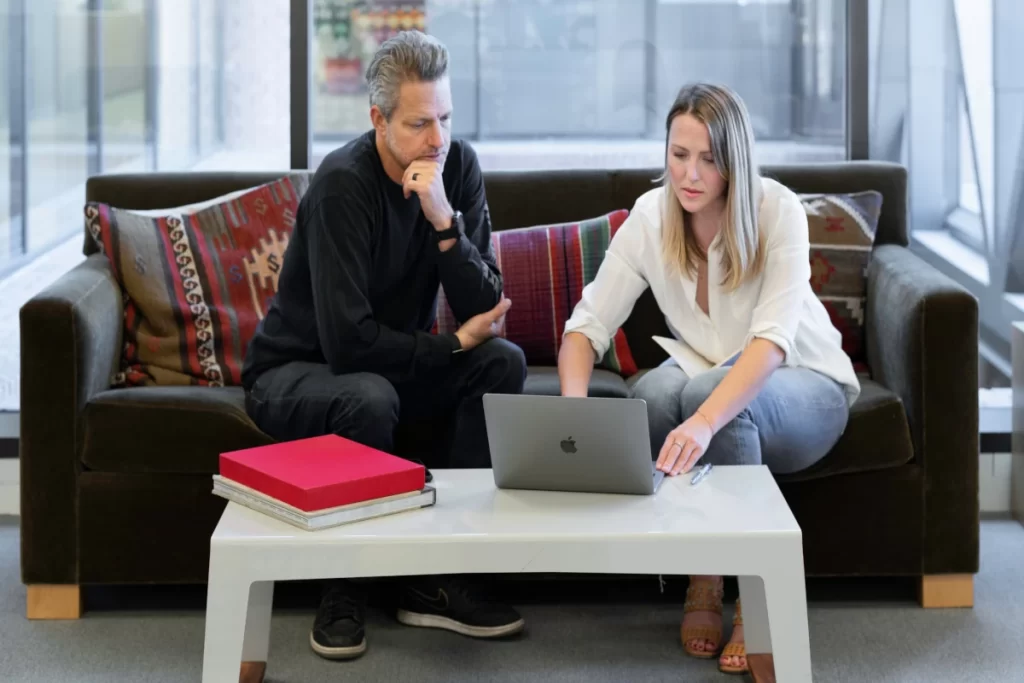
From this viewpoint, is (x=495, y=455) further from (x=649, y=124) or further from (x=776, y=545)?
(x=649, y=124)

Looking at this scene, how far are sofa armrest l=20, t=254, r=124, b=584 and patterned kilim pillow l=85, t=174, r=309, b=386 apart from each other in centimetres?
28

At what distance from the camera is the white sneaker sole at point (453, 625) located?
2.52 metres

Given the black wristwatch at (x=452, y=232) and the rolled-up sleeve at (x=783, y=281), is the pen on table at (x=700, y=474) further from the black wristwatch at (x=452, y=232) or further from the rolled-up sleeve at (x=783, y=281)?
the black wristwatch at (x=452, y=232)

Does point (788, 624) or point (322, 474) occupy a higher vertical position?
point (322, 474)

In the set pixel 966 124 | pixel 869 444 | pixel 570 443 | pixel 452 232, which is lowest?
pixel 869 444

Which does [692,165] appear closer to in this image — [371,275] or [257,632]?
[371,275]

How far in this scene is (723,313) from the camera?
2576mm

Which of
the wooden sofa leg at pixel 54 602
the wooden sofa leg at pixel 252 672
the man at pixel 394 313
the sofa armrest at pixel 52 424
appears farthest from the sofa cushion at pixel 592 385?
the wooden sofa leg at pixel 54 602

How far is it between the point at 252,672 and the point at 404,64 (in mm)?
1129

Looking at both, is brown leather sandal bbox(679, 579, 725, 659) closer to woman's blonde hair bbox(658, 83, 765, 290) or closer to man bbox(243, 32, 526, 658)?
man bbox(243, 32, 526, 658)

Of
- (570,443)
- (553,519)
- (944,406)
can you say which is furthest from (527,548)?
(944,406)

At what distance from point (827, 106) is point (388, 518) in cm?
219

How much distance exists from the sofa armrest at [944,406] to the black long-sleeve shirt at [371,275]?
0.85 meters

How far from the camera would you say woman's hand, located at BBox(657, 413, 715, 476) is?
2.12m
